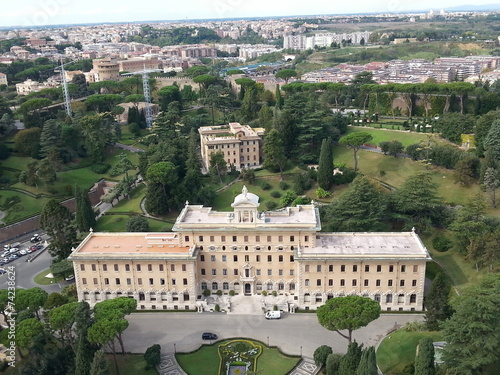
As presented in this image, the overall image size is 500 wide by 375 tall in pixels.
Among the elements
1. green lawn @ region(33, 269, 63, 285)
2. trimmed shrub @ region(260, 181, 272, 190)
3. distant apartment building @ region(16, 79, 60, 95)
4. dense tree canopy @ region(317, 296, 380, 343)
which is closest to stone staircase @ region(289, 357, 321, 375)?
dense tree canopy @ region(317, 296, 380, 343)

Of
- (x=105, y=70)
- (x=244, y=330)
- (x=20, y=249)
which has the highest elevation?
(x=105, y=70)

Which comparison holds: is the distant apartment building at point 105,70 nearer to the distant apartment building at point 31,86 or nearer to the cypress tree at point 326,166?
the distant apartment building at point 31,86

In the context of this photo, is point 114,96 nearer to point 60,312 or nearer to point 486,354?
point 60,312

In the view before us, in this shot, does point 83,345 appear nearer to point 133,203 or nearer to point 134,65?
point 133,203

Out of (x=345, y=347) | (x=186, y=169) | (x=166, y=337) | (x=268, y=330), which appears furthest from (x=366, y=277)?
(x=186, y=169)

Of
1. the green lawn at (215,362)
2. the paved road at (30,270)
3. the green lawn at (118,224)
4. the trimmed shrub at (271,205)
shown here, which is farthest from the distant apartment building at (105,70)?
the green lawn at (215,362)

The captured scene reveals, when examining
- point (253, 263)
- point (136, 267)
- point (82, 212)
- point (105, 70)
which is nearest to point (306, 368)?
point (253, 263)

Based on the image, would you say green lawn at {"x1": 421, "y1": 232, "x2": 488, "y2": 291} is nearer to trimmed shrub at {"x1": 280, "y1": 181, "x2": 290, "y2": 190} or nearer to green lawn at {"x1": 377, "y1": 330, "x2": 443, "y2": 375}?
green lawn at {"x1": 377, "y1": 330, "x2": 443, "y2": 375}
